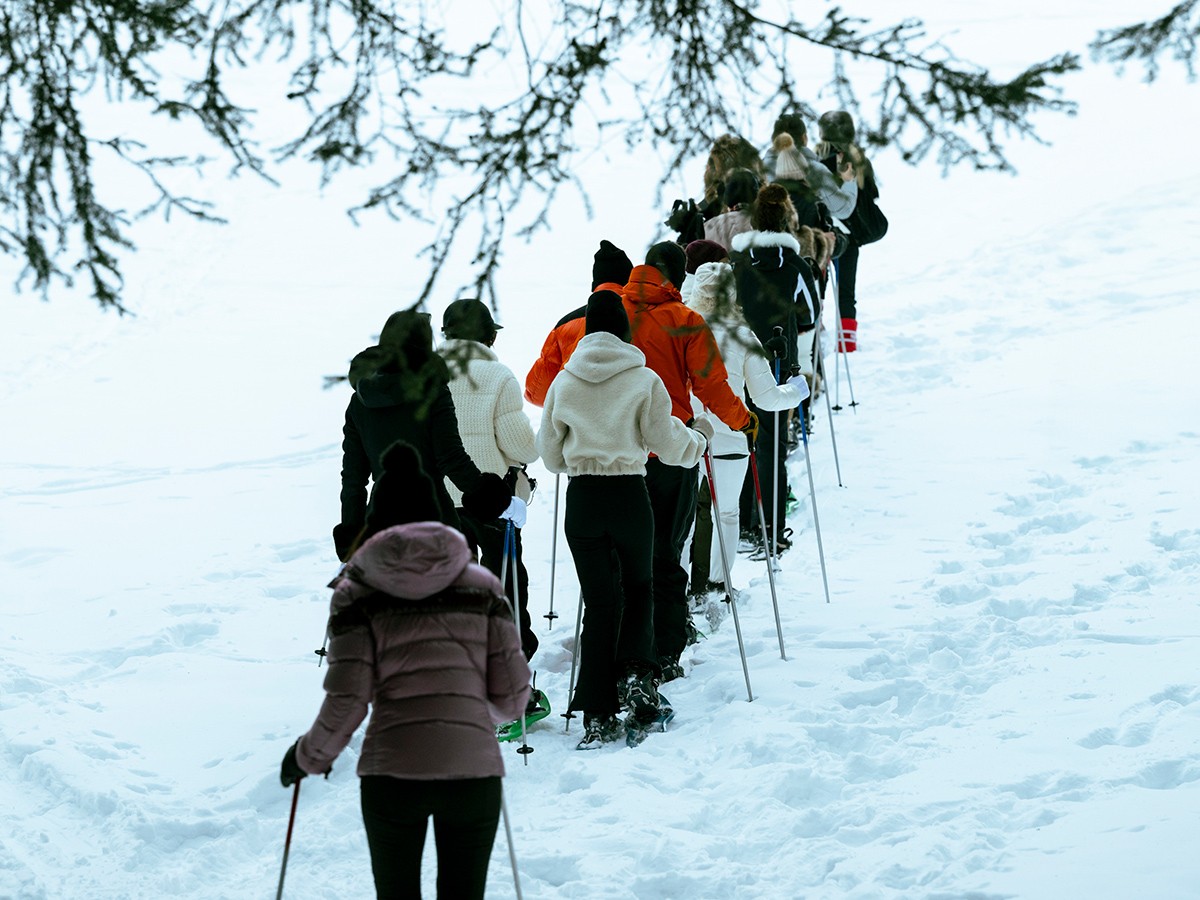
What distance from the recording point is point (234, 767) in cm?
662

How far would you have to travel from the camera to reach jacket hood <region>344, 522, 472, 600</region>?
3.78 metres

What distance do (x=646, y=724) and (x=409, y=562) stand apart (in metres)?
2.94

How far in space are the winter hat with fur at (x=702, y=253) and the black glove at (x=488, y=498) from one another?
2.21 m

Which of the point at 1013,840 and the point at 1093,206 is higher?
the point at 1093,206

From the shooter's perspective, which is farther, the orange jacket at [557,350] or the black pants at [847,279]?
the black pants at [847,279]

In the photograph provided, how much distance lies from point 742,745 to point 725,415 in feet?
5.26

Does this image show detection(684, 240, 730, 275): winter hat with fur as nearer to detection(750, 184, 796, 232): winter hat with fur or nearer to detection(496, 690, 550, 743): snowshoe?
detection(750, 184, 796, 232): winter hat with fur

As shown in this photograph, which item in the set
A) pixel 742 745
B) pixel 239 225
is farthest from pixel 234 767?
pixel 239 225

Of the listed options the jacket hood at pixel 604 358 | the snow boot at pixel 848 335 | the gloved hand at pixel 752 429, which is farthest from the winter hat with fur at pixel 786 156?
the snow boot at pixel 848 335

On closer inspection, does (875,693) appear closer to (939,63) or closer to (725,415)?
(725,415)

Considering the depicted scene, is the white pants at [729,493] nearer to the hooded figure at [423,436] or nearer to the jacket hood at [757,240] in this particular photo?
the jacket hood at [757,240]

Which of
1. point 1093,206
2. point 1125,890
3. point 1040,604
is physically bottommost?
point 1125,890

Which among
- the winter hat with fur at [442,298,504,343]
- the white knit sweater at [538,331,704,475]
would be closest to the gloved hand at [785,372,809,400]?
the white knit sweater at [538,331,704,475]

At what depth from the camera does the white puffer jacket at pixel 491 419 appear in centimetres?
641
